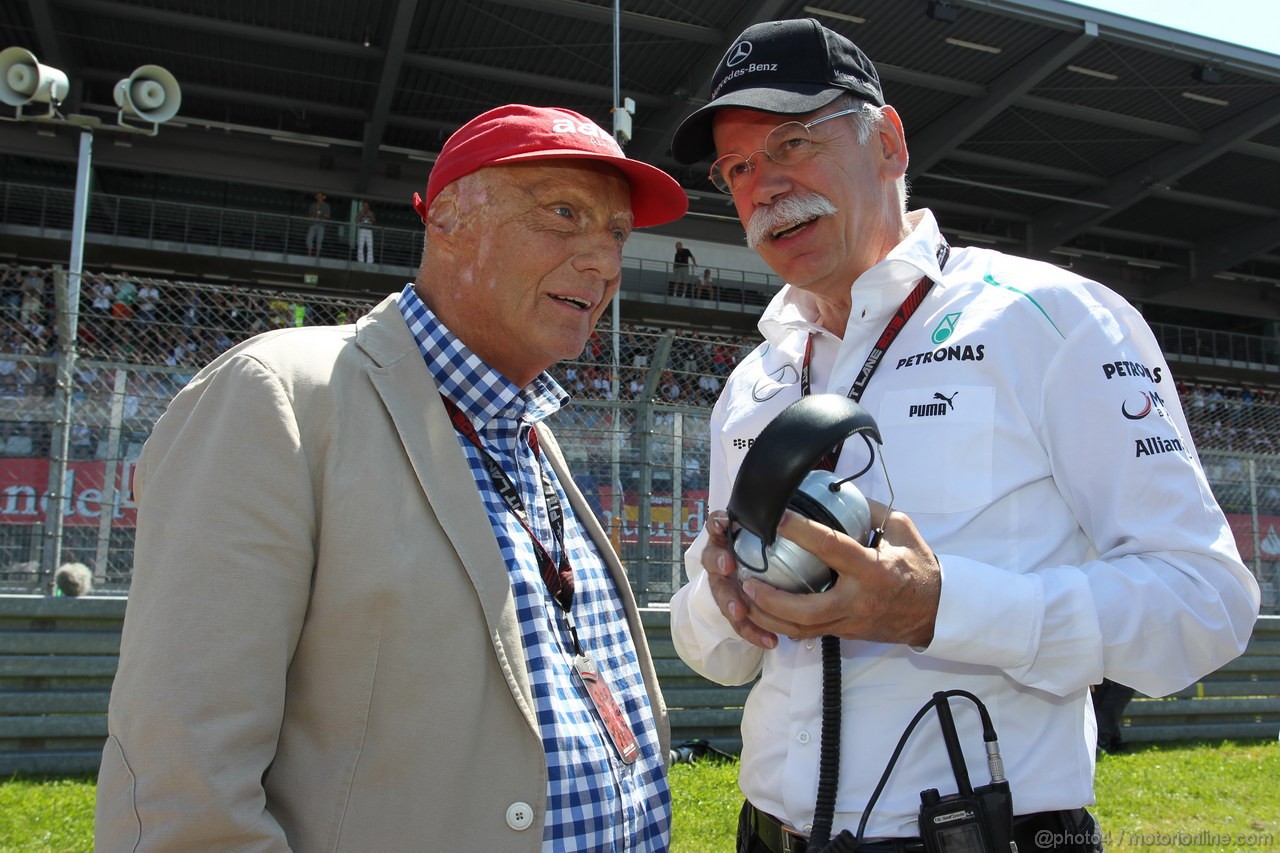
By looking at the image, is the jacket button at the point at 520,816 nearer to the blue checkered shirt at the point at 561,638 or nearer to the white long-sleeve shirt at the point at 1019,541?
the blue checkered shirt at the point at 561,638

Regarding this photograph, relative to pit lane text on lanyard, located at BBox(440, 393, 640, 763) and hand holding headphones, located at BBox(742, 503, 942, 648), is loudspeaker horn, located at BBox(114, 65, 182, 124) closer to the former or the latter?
pit lane text on lanyard, located at BBox(440, 393, 640, 763)

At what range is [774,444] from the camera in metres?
1.52

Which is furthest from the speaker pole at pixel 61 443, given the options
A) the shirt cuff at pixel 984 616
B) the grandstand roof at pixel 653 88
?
the grandstand roof at pixel 653 88

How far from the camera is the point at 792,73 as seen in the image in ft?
7.43

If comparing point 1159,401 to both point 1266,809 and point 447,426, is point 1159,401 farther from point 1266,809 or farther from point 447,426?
point 1266,809

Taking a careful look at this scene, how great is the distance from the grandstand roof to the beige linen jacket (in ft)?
64.1

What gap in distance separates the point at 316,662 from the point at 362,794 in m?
0.23

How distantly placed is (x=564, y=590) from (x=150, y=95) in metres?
11.3

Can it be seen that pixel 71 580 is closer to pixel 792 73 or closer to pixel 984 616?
pixel 792 73

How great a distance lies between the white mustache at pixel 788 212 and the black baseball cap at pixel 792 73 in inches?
7.7

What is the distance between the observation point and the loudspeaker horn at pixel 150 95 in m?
10.8

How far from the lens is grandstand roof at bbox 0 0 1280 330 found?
794 inches

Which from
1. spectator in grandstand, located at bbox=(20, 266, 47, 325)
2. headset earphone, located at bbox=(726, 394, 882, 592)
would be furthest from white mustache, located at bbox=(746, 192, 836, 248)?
spectator in grandstand, located at bbox=(20, 266, 47, 325)

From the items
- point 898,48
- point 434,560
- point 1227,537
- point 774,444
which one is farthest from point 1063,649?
point 898,48
